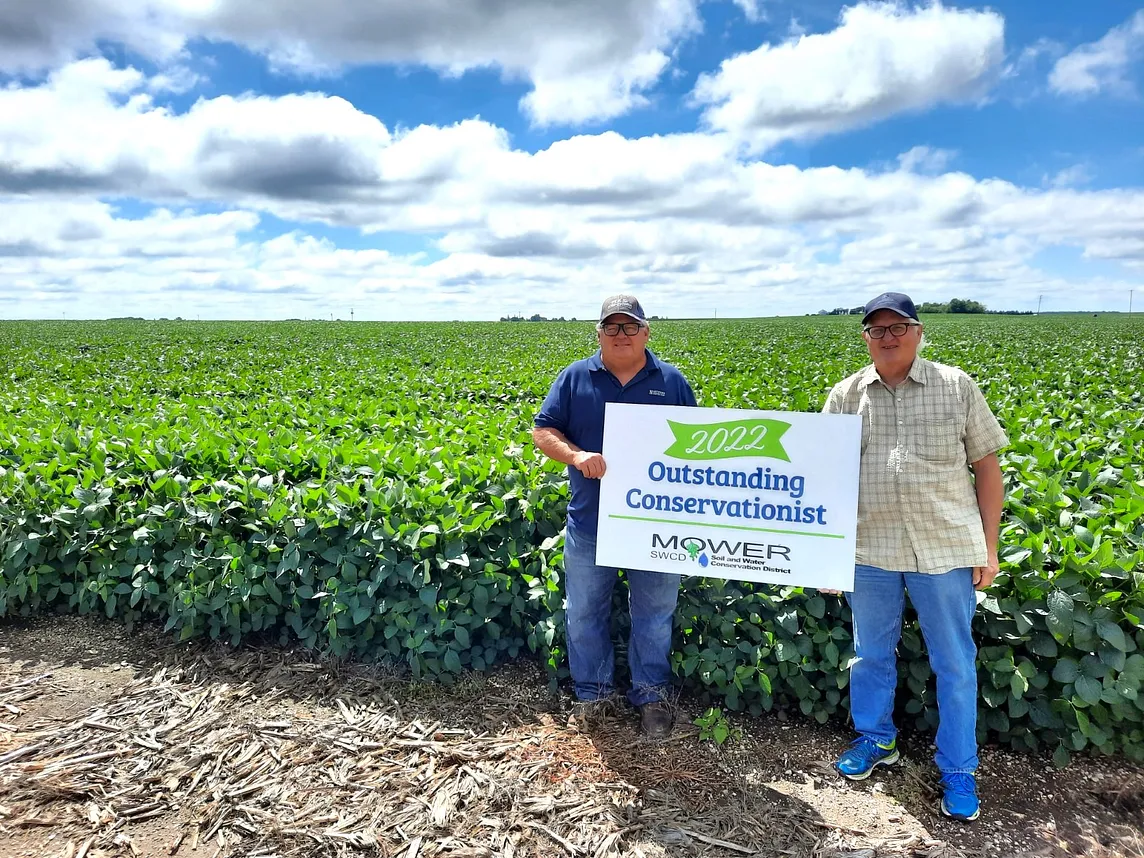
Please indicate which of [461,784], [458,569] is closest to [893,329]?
[458,569]

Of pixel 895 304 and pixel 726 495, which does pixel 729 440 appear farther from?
pixel 895 304

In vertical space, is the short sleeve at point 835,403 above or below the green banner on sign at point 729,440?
above

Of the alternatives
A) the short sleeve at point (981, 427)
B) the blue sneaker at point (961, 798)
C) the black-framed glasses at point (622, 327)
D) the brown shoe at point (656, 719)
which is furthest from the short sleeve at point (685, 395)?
the blue sneaker at point (961, 798)

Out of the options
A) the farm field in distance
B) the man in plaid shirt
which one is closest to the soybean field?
the farm field in distance

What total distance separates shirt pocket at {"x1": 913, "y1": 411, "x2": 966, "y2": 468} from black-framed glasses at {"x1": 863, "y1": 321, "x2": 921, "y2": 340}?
39 cm

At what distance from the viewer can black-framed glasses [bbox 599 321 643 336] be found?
336 cm

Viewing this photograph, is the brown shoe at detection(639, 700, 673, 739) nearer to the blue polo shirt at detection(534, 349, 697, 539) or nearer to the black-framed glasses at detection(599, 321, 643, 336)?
the blue polo shirt at detection(534, 349, 697, 539)

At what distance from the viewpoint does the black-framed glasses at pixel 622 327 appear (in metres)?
3.36

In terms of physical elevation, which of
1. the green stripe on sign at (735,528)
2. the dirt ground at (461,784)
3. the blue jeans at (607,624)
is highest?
the green stripe on sign at (735,528)

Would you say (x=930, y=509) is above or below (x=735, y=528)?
above

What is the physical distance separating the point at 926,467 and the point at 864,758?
59.1 inches

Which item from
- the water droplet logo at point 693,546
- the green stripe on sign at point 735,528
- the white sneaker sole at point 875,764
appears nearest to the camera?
the green stripe on sign at point 735,528

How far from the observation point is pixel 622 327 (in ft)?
11.1

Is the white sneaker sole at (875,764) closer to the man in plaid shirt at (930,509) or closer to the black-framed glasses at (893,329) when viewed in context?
the man in plaid shirt at (930,509)
